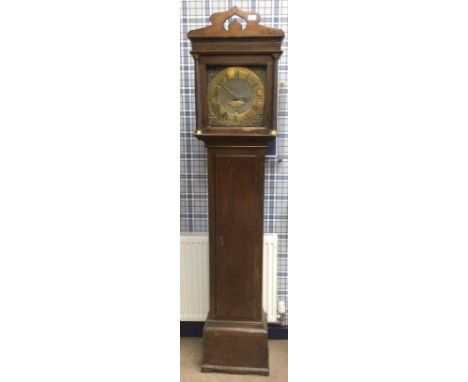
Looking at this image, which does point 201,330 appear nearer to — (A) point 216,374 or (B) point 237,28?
(A) point 216,374

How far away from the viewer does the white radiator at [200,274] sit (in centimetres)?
200

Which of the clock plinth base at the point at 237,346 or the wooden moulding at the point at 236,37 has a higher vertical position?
the wooden moulding at the point at 236,37

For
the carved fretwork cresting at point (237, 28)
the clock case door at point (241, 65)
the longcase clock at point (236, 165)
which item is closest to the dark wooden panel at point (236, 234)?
the longcase clock at point (236, 165)

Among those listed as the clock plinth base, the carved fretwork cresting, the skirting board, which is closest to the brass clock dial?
the carved fretwork cresting

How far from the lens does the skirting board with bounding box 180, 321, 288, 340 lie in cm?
210

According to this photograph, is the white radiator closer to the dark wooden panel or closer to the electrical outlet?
the electrical outlet

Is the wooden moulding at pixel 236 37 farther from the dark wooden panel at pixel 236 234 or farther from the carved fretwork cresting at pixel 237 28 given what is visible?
the dark wooden panel at pixel 236 234

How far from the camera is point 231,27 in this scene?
→ 5.16ft

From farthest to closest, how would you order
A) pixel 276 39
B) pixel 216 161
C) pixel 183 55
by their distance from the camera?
pixel 183 55 < pixel 216 161 < pixel 276 39
